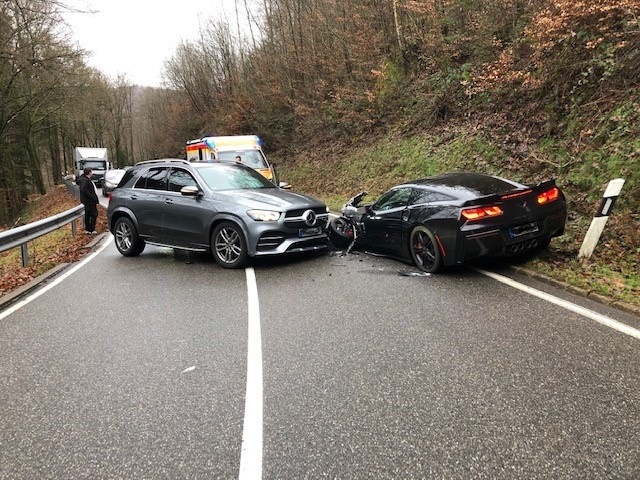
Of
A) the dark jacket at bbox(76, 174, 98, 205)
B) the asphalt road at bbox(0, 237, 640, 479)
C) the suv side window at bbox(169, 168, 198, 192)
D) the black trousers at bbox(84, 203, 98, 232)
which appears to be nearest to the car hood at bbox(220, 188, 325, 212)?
the suv side window at bbox(169, 168, 198, 192)

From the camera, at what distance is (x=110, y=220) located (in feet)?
33.8

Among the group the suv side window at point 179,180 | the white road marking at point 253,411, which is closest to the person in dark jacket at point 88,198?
the suv side window at point 179,180

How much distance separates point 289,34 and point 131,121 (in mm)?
48334

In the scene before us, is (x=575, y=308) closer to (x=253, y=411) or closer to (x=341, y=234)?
(x=253, y=411)

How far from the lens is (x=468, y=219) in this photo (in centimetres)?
648

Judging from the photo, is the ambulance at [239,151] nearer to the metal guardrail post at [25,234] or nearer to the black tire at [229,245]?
the metal guardrail post at [25,234]

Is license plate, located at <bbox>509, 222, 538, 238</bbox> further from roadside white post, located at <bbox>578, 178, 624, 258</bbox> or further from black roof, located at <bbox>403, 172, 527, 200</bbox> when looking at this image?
roadside white post, located at <bbox>578, 178, 624, 258</bbox>

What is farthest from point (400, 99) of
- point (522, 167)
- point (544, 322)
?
point (544, 322)

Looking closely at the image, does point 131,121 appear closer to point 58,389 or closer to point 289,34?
point 289,34

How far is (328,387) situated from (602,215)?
5055 millimetres

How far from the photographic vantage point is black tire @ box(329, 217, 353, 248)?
9453mm

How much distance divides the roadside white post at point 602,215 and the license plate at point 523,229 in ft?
2.54

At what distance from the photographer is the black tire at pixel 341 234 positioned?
372 inches

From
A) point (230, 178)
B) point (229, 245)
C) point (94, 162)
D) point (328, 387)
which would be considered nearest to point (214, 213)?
point (229, 245)
